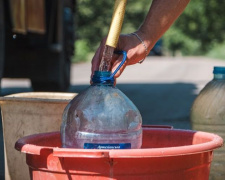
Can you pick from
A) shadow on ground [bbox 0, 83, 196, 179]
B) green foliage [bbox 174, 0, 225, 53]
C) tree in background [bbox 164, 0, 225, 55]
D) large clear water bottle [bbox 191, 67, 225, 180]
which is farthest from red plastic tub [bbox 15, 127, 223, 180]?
tree in background [bbox 164, 0, 225, 55]

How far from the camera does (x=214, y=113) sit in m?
4.02

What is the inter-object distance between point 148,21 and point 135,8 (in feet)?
202

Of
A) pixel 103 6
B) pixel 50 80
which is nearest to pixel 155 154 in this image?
pixel 50 80

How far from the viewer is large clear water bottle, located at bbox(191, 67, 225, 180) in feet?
13.0

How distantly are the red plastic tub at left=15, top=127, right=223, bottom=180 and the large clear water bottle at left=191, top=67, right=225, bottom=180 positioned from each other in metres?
1.36

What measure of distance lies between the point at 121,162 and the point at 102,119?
24cm

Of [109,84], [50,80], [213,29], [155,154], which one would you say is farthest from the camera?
[213,29]

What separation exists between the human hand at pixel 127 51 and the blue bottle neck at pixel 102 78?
0.04 metres

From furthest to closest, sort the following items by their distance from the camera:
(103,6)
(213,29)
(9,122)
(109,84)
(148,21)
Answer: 1. (213,29)
2. (103,6)
3. (9,122)
4. (148,21)
5. (109,84)

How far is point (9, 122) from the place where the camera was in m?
3.83

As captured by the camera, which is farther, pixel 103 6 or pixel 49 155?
pixel 103 6

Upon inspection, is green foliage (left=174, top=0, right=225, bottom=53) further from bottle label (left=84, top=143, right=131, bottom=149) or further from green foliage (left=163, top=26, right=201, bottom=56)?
bottle label (left=84, top=143, right=131, bottom=149)

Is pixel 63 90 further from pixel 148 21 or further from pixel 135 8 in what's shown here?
pixel 135 8

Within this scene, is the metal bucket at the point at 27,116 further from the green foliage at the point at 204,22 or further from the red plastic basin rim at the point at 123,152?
the green foliage at the point at 204,22
